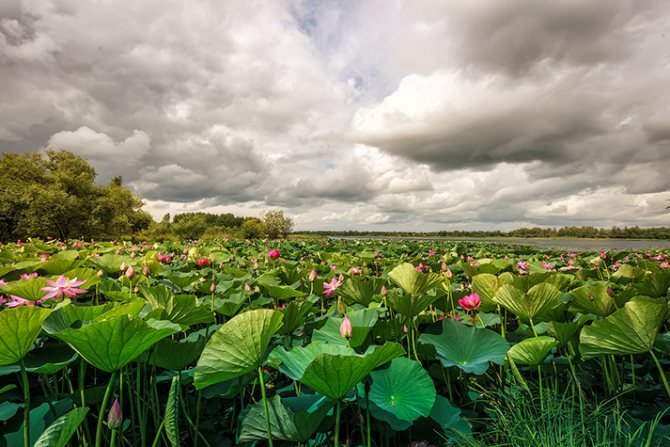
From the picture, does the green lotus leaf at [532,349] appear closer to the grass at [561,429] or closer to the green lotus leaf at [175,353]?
the grass at [561,429]

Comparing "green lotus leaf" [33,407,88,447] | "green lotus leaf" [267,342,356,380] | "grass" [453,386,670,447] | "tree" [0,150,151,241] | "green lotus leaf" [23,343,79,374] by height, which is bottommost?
Answer: "grass" [453,386,670,447]

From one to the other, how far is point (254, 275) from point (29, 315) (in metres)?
2.59

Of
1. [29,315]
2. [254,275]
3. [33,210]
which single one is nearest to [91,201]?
[33,210]

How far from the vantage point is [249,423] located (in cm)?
115

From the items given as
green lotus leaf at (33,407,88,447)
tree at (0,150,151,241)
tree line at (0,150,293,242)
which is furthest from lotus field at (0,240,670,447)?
tree at (0,150,151,241)

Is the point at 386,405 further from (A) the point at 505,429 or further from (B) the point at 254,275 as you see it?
(B) the point at 254,275

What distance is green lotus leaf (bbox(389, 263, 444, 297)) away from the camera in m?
1.75

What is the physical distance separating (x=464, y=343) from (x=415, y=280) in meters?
0.38

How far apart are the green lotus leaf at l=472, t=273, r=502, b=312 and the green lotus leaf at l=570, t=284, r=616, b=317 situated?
0.37 m

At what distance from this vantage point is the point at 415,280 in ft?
5.81

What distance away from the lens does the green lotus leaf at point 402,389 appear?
118cm

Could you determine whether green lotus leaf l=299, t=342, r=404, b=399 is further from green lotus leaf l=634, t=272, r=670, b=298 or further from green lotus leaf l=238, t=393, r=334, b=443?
green lotus leaf l=634, t=272, r=670, b=298

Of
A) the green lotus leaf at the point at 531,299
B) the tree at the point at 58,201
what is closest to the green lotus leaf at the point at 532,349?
the green lotus leaf at the point at 531,299

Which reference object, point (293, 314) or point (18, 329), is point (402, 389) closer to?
point (293, 314)
